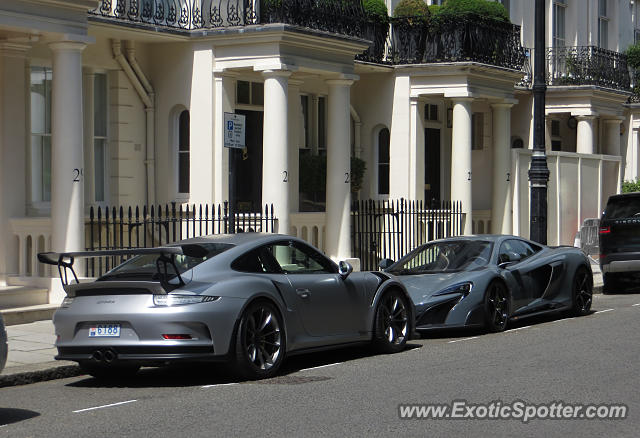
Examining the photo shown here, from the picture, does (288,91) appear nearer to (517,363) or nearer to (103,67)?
(103,67)

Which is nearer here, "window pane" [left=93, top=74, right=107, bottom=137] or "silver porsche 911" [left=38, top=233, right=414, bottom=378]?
"silver porsche 911" [left=38, top=233, right=414, bottom=378]

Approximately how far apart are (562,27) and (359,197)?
33.8 feet

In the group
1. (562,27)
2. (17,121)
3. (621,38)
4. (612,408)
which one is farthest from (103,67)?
(621,38)

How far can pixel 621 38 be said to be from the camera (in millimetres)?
35875

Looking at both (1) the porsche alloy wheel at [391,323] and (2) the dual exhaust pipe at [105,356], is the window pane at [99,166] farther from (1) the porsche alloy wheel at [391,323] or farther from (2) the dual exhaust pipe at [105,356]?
(2) the dual exhaust pipe at [105,356]

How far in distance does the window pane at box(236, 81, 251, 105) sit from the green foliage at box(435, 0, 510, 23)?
522 cm

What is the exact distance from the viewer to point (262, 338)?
36.1ft

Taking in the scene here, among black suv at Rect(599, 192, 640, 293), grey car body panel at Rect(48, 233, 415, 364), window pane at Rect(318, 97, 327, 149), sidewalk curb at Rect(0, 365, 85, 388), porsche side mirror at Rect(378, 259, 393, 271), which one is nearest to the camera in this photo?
grey car body panel at Rect(48, 233, 415, 364)

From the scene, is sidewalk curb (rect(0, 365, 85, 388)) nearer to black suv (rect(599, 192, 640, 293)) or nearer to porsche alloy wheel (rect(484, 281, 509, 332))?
porsche alloy wheel (rect(484, 281, 509, 332))

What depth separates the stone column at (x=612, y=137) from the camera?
32.8 meters

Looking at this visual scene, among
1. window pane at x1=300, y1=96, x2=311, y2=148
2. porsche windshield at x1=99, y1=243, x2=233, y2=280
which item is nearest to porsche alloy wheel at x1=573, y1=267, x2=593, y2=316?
porsche windshield at x1=99, y1=243, x2=233, y2=280

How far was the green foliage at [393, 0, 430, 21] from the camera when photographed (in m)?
24.9

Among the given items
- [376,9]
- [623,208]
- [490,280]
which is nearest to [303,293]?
[490,280]

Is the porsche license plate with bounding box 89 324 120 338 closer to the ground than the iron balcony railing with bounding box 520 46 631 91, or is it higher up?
closer to the ground
